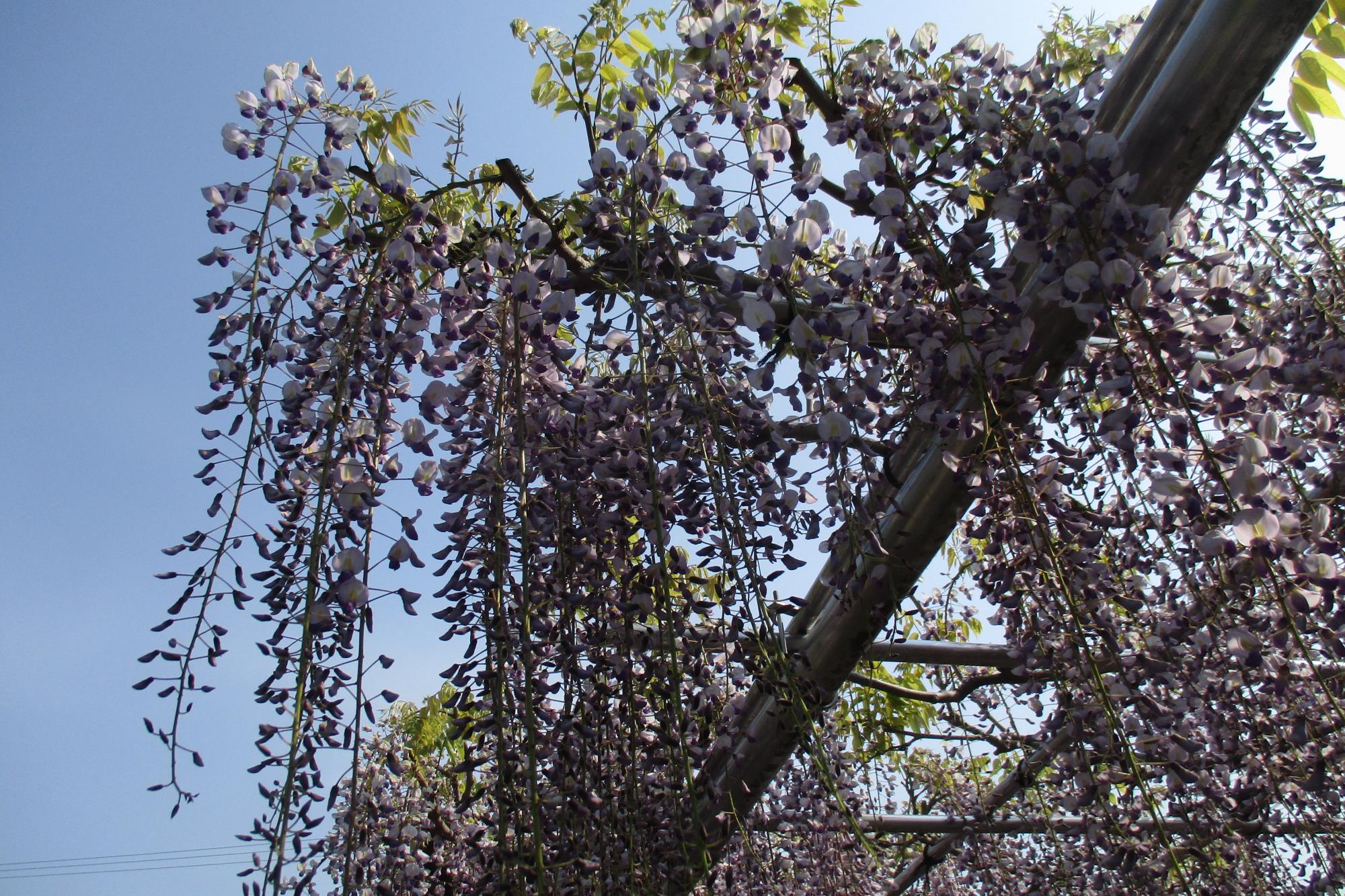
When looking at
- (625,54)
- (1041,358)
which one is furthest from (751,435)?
(625,54)

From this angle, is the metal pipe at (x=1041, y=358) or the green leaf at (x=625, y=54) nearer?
the metal pipe at (x=1041, y=358)

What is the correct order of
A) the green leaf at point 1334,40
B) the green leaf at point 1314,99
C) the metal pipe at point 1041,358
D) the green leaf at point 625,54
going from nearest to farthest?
the metal pipe at point 1041,358 → the green leaf at point 1334,40 → the green leaf at point 1314,99 → the green leaf at point 625,54

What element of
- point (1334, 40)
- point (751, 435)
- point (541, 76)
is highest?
point (1334, 40)

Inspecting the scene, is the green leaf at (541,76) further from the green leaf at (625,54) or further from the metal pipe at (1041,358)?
the metal pipe at (1041,358)

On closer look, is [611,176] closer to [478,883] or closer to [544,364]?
[544,364]

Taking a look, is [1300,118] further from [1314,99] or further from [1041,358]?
[1041,358]

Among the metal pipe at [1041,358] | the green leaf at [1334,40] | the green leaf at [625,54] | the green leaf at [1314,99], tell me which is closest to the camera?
the metal pipe at [1041,358]

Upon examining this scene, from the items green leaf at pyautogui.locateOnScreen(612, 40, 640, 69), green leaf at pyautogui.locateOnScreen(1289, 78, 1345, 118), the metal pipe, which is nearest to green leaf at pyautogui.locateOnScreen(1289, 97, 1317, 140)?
green leaf at pyautogui.locateOnScreen(1289, 78, 1345, 118)

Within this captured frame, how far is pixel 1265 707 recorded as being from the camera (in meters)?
2.25

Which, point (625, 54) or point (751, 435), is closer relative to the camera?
point (751, 435)

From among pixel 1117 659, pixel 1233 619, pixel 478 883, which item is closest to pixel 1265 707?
pixel 1233 619

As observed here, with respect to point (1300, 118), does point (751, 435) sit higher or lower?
lower

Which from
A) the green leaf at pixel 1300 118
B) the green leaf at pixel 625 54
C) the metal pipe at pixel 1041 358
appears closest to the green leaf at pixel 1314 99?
the green leaf at pixel 1300 118

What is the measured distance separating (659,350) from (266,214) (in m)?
0.94
